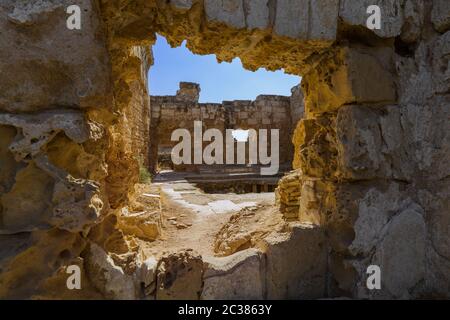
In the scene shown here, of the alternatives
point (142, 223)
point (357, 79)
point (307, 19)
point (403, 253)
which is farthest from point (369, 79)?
point (142, 223)

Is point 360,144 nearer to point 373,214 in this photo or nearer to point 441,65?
point 373,214

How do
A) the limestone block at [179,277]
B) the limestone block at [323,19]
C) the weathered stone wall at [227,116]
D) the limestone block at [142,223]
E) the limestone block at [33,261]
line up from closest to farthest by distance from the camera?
1. the limestone block at [33,261]
2. the limestone block at [179,277]
3. the limestone block at [323,19]
4. the limestone block at [142,223]
5. the weathered stone wall at [227,116]

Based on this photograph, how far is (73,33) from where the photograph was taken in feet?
4.73

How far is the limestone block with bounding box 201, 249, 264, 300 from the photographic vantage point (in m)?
1.76

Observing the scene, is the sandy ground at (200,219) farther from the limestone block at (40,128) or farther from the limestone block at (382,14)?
the limestone block at (382,14)

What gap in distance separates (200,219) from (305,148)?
271 centimetres

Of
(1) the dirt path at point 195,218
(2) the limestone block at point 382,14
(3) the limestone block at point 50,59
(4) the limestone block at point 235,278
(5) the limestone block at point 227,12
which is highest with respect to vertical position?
(2) the limestone block at point 382,14

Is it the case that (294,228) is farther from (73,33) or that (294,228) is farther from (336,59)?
(73,33)

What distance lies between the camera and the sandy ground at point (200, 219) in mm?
3418

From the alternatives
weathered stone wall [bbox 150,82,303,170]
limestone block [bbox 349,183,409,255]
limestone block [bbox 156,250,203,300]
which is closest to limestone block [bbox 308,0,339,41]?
limestone block [bbox 349,183,409,255]

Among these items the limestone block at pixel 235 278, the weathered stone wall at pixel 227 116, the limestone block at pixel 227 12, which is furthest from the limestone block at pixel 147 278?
the weathered stone wall at pixel 227 116

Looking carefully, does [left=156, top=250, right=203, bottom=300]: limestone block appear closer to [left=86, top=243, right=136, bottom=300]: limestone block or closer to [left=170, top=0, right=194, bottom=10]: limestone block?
[left=86, top=243, right=136, bottom=300]: limestone block

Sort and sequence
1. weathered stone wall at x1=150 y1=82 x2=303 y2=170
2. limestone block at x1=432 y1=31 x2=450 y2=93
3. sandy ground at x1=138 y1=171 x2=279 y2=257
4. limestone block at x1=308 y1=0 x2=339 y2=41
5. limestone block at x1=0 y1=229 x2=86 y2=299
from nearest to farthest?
limestone block at x1=0 y1=229 x2=86 y2=299, limestone block at x1=308 y1=0 x2=339 y2=41, limestone block at x1=432 y1=31 x2=450 y2=93, sandy ground at x1=138 y1=171 x2=279 y2=257, weathered stone wall at x1=150 y1=82 x2=303 y2=170
